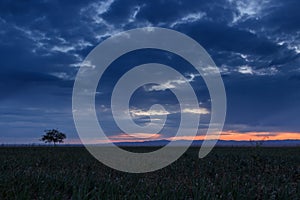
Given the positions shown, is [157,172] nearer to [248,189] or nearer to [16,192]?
[248,189]

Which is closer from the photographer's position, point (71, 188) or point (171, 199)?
point (171, 199)

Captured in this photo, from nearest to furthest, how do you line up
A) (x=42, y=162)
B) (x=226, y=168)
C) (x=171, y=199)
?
(x=171, y=199) → (x=226, y=168) → (x=42, y=162)

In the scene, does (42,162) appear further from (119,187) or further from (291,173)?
(291,173)

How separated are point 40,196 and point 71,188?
1247 millimetres

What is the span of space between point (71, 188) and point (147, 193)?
6.97 feet

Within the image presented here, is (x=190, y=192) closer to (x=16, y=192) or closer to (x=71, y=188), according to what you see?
(x=71, y=188)

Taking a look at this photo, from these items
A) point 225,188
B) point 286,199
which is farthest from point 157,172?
point 286,199

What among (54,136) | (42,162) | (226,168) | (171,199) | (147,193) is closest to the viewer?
(171,199)

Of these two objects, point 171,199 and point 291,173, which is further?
point 291,173

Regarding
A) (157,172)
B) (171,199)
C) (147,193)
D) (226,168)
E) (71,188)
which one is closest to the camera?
(171,199)

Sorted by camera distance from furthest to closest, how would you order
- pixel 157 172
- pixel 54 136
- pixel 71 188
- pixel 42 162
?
pixel 54 136
pixel 42 162
pixel 157 172
pixel 71 188

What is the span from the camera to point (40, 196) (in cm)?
836

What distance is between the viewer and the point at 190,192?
9.35m

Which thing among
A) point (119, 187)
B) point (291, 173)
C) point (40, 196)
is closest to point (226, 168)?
point (291, 173)
